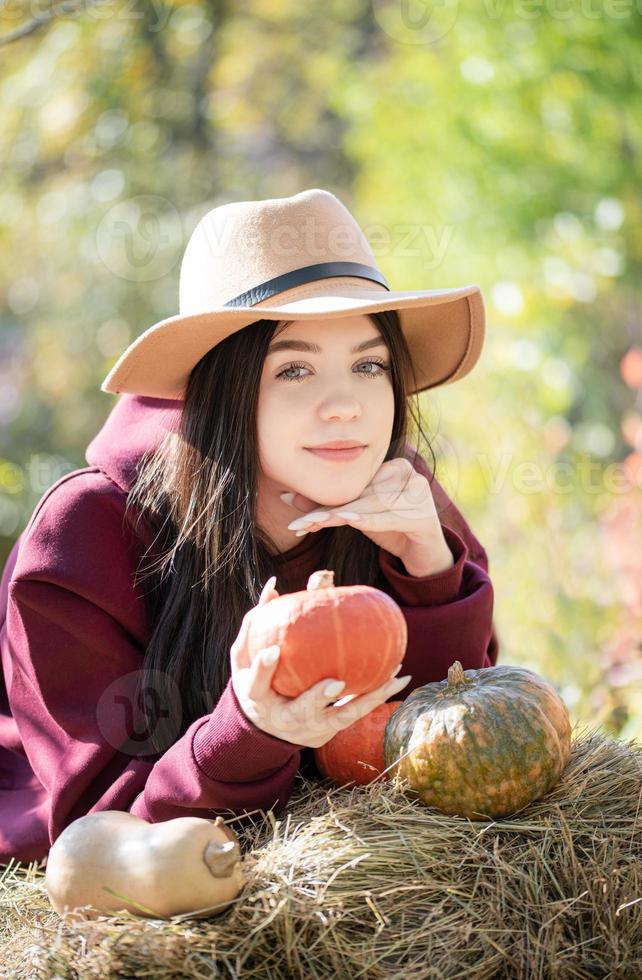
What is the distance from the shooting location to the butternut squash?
2.11 meters

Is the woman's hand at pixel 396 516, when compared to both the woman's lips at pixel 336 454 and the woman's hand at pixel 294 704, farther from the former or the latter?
the woman's hand at pixel 294 704

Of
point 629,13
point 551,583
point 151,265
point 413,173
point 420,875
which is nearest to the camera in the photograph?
point 420,875

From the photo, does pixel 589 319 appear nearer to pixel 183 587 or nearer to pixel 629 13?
pixel 629 13

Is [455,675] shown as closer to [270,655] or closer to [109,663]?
[270,655]

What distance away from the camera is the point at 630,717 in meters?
4.31

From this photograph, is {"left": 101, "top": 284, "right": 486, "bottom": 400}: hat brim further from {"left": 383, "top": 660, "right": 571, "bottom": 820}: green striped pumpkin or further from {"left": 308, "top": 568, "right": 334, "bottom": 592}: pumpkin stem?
{"left": 383, "top": 660, "right": 571, "bottom": 820}: green striped pumpkin

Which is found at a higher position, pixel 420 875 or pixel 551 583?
pixel 420 875

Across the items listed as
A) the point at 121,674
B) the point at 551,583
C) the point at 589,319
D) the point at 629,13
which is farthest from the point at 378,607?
the point at 589,319

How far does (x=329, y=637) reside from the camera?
2221mm

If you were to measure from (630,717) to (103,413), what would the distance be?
761 cm

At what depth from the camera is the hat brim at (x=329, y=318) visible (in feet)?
8.51

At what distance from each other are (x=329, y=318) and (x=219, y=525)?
58cm

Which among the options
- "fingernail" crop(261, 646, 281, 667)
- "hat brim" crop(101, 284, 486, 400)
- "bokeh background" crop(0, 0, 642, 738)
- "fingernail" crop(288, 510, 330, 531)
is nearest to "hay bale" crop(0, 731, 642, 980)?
"fingernail" crop(261, 646, 281, 667)

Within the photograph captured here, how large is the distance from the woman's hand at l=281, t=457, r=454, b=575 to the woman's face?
0.04 m
